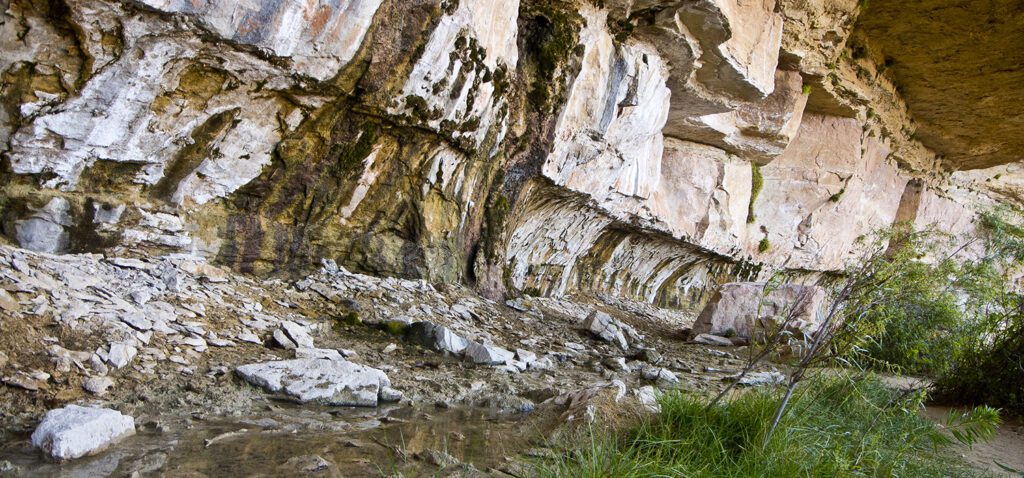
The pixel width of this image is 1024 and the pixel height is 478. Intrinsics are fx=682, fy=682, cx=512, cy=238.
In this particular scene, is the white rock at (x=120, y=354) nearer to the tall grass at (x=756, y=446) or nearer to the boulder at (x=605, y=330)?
the tall grass at (x=756, y=446)

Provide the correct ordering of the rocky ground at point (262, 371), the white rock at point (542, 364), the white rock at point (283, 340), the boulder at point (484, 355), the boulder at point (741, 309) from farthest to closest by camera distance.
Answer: the boulder at point (741, 309)
the white rock at point (542, 364)
the boulder at point (484, 355)
the white rock at point (283, 340)
the rocky ground at point (262, 371)

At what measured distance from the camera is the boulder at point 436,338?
5633mm

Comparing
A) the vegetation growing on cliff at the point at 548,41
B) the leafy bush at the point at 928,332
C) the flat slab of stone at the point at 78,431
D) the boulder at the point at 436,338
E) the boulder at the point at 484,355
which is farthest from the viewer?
the vegetation growing on cliff at the point at 548,41

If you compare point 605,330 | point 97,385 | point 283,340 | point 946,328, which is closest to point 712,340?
point 605,330

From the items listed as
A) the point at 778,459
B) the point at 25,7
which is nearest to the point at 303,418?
the point at 778,459

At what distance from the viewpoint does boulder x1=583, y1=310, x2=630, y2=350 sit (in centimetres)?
793

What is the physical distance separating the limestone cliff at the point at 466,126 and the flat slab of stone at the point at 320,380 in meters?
1.94

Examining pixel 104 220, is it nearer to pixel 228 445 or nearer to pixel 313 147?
pixel 313 147

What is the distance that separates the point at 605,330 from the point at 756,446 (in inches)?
194

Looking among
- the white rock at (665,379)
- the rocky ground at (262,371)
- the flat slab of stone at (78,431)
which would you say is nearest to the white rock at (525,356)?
the rocky ground at (262,371)

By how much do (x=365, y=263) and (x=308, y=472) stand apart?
14.3ft

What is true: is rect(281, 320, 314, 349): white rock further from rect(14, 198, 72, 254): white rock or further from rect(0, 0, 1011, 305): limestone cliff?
rect(14, 198, 72, 254): white rock

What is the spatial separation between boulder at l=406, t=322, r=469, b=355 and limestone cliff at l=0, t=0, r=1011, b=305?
1.49 metres

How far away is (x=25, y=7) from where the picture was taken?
13.4ft
